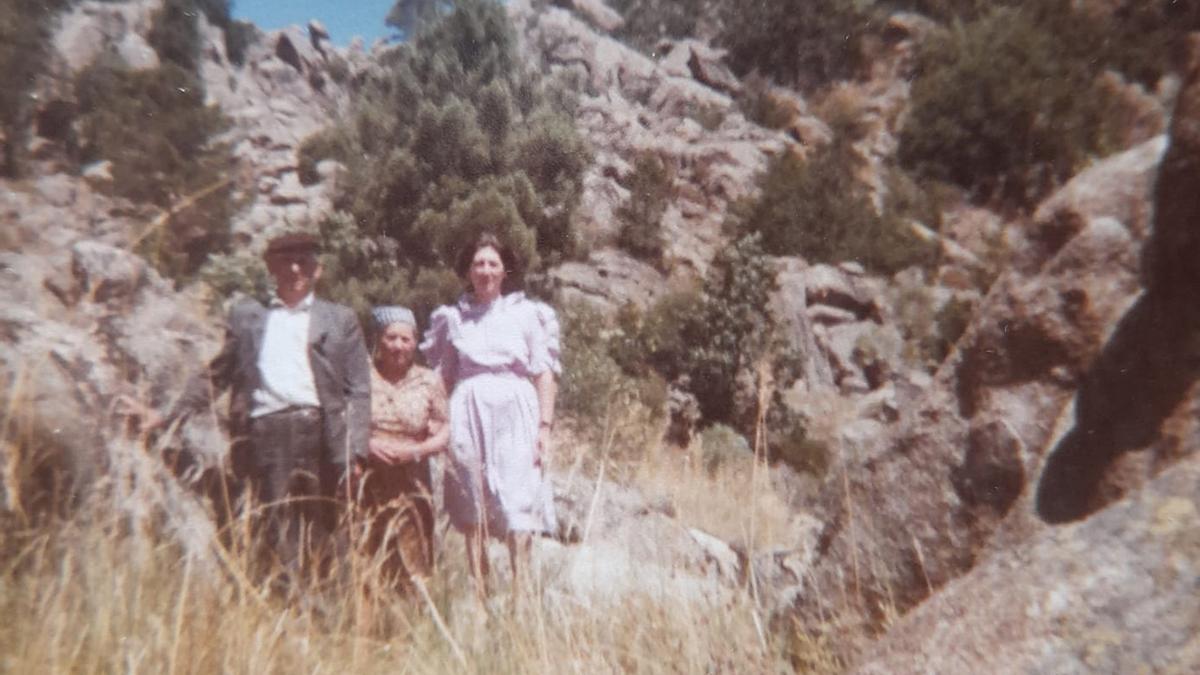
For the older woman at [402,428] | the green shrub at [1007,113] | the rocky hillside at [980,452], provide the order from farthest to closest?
1. the green shrub at [1007,113]
2. the older woman at [402,428]
3. the rocky hillside at [980,452]

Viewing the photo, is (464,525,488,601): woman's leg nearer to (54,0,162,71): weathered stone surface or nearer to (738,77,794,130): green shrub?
(738,77,794,130): green shrub

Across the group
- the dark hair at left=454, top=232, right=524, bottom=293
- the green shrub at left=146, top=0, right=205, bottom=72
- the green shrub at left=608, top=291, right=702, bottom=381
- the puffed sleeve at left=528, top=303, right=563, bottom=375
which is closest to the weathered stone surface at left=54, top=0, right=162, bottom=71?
the green shrub at left=146, top=0, right=205, bottom=72

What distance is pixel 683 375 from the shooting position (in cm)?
1363

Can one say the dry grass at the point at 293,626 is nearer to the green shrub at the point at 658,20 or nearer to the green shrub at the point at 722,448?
the green shrub at the point at 722,448

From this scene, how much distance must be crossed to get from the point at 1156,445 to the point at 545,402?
A: 2480 millimetres

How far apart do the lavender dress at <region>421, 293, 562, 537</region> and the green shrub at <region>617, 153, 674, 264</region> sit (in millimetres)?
14515

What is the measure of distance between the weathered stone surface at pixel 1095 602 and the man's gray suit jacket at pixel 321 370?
7.45 ft

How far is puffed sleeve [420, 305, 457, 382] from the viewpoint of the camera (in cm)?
376

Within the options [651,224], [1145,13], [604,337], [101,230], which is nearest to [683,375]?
[604,337]

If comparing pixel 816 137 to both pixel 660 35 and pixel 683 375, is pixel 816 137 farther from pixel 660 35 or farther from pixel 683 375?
pixel 683 375

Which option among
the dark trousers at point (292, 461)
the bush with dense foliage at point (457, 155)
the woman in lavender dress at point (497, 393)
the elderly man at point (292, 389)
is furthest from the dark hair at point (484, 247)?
the bush with dense foliage at point (457, 155)

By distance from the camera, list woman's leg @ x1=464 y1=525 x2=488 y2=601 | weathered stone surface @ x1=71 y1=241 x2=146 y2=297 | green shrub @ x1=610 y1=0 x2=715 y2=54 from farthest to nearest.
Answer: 1. green shrub @ x1=610 y1=0 x2=715 y2=54
2. weathered stone surface @ x1=71 y1=241 x2=146 y2=297
3. woman's leg @ x1=464 y1=525 x2=488 y2=601

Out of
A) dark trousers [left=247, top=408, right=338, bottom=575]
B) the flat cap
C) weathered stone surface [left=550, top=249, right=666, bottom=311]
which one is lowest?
dark trousers [left=247, top=408, right=338, bottom=575]

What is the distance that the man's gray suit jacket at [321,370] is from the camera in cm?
315
